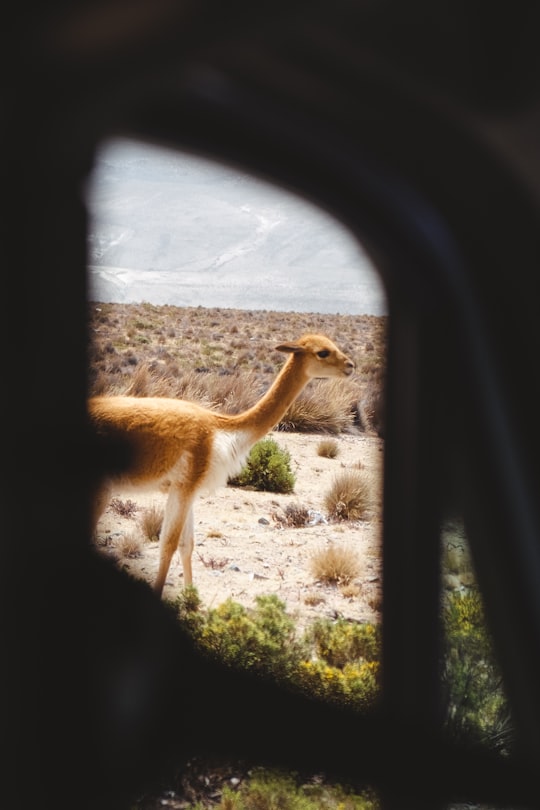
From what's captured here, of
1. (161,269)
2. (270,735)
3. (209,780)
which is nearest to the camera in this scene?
(270,735)

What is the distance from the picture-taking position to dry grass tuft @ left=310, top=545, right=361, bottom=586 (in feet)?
23.7

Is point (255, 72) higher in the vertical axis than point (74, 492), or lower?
higher

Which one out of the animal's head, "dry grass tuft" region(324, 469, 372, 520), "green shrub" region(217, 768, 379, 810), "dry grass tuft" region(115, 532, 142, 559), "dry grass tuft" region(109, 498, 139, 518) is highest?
the animal's head

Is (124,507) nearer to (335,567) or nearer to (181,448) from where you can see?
(335,567)

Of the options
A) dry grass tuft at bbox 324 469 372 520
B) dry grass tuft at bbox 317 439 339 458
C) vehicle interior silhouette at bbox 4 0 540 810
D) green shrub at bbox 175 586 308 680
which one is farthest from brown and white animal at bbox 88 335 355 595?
dry grass tuft at bbox 317 439 339 458

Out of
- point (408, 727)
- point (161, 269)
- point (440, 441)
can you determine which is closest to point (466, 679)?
point (408, 727)

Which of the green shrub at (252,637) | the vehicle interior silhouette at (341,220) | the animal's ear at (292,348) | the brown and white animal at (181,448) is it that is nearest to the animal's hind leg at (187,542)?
the brown and white animal at (181,448)

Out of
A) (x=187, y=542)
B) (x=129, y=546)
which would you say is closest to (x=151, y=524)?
(x=129, y=546)

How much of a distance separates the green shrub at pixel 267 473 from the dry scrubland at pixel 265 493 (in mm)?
121

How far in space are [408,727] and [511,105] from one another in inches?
35.2

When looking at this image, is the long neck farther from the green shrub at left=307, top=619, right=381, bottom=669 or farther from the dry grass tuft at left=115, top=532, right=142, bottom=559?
the dry grass tuft at left=115, top=532, right=142, bottom=559

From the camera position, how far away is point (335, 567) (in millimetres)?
7242

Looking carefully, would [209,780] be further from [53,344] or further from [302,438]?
[302,438]

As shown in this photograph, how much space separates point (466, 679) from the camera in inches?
84.7
